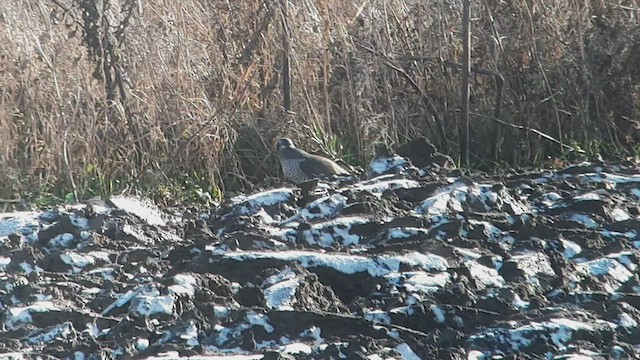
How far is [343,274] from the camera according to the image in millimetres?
4527

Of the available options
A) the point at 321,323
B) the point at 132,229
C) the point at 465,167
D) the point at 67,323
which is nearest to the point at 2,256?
the point at 132,229

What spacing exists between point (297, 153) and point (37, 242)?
7.25 ft

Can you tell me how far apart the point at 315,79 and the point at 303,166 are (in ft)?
4.35

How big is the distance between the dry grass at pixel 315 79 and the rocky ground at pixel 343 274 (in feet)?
5.71

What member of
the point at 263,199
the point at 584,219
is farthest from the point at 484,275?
the point at 263,199

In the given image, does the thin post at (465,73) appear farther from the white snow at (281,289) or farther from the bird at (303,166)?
the white snow at (281,289)

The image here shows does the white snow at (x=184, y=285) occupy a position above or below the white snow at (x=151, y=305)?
above

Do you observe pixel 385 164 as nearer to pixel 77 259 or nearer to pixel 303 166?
pixel 303 166

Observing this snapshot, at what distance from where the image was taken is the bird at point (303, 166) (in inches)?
274

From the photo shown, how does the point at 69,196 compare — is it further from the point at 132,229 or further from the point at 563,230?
the point at 563,230

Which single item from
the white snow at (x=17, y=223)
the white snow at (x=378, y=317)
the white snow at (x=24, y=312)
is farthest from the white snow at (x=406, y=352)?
the white snow at (x=17, y=223)

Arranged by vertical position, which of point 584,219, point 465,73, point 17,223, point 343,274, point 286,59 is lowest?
point 584,219

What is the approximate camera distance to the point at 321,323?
403 centimetres

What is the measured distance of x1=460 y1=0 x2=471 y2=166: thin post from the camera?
7.61m
